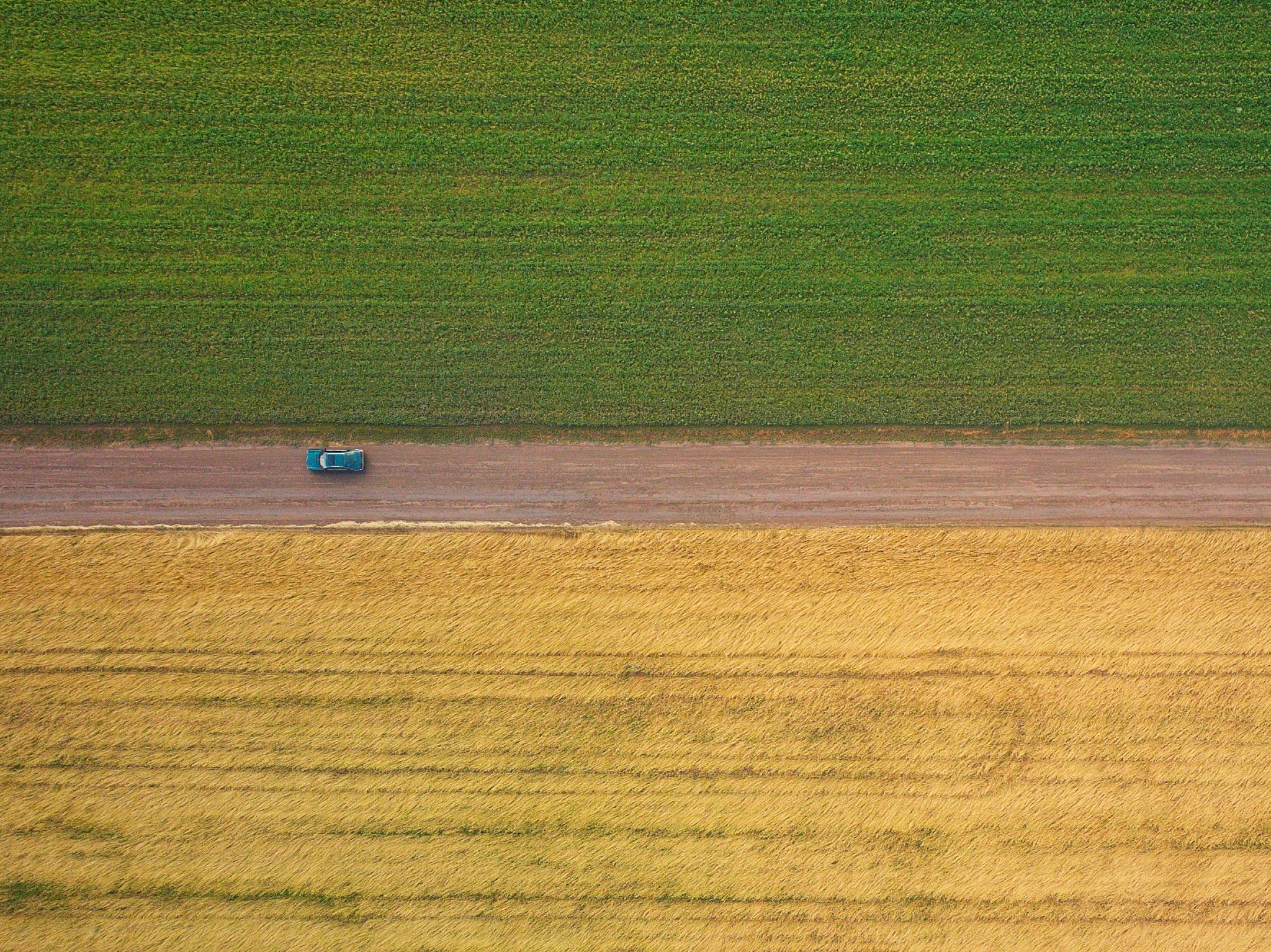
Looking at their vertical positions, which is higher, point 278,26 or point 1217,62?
point 278,26

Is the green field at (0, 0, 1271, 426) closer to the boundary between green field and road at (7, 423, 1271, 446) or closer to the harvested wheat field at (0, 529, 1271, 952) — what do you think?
the boundary between green field and road at (7, 423, 1271, 446)

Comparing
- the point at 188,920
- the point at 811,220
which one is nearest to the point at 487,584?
the point at 188,920

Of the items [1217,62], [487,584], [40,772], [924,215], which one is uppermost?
[1217,62]

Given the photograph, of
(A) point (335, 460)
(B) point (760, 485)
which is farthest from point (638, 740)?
(A) point (335, 460)

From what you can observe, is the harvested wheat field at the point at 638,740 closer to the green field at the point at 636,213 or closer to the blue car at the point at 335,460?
the blue car at the point at 335,460

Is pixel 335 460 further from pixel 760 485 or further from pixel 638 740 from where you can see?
pixel 760 485

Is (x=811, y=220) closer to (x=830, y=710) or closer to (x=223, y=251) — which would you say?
(x=830, y=710)

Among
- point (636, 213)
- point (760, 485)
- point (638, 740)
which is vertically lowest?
point (638, 740)
